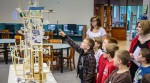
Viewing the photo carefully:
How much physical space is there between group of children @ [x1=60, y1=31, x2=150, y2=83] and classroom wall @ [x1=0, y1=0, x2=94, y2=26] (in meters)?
9.27

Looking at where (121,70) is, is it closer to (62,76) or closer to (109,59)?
(109,59)

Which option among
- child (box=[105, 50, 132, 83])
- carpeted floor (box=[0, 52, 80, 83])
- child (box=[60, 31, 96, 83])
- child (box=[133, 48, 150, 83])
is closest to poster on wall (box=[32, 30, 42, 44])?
child (box=[60, 31, 96, 83])

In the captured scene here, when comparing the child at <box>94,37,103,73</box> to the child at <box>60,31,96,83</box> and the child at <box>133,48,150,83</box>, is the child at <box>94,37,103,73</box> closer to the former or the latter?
the child at <box>60,31,96,83</box>

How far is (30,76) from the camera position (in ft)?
11.4

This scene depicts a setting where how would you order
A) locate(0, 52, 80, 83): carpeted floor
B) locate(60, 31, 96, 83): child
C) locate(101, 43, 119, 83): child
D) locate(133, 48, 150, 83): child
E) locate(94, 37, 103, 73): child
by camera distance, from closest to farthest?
locate(133, 48, 150, 83): child, locate(101, 43, 119, 83): child, locate(60, 31, 96, 83): child, locate(94, 37, 103, 73): child, locate(0, 52, 80, 83): carpeted floor

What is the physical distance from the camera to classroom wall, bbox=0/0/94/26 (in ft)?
42.6

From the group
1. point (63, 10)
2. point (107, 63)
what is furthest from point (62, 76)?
point (63, 10)

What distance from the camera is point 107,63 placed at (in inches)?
125

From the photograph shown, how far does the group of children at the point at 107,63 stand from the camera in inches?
107

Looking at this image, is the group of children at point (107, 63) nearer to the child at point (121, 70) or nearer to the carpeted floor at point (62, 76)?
the child at point (121, 70)

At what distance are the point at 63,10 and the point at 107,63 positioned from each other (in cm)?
1011

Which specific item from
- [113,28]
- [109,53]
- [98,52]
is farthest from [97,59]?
[113,28]

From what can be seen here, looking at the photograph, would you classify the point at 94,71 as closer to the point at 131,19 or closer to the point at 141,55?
the point at 141,55

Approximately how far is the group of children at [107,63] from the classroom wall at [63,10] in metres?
9.27
